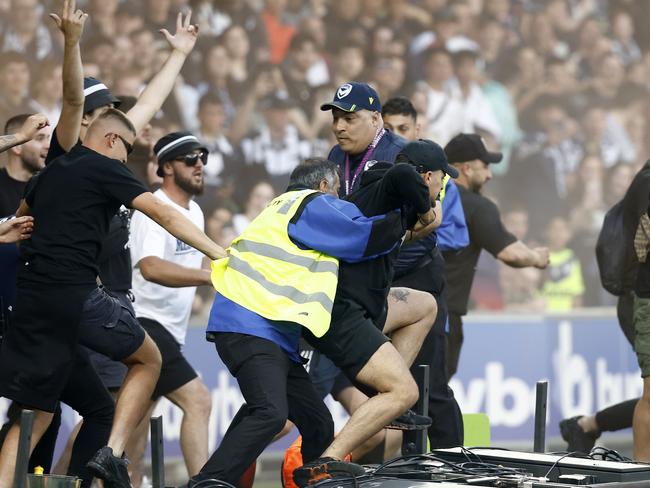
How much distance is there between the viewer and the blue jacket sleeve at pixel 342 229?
22.1 ft

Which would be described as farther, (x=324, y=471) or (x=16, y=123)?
(x=16, y=123)

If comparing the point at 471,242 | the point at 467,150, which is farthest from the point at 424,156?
the point at 471,242

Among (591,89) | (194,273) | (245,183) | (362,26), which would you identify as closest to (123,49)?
(245,183)

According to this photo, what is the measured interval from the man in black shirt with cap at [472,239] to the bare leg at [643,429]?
128 cm

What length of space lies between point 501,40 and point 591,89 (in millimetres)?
1282

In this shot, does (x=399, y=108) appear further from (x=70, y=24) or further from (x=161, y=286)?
(x=70, y=24)

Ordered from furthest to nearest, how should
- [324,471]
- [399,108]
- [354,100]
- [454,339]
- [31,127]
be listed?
1. [454,339]
2. [399,108]
3. [354,100]
4. [31,127]
5. [324,471]

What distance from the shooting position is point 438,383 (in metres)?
8.52

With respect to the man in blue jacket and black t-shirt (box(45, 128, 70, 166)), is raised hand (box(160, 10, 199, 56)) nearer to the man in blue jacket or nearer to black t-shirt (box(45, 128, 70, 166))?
the man in blue jacket

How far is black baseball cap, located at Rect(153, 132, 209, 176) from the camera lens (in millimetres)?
8784

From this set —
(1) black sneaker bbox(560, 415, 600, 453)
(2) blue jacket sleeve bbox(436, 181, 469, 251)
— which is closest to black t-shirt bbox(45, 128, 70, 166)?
(2) blue jacket sleeve bbox(436, 181, 469, 251)

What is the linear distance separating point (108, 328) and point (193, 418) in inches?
70.2

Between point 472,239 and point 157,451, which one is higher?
point 472,239

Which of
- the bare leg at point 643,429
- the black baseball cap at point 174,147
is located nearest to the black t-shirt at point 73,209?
the black baseball cap at point 174,147
